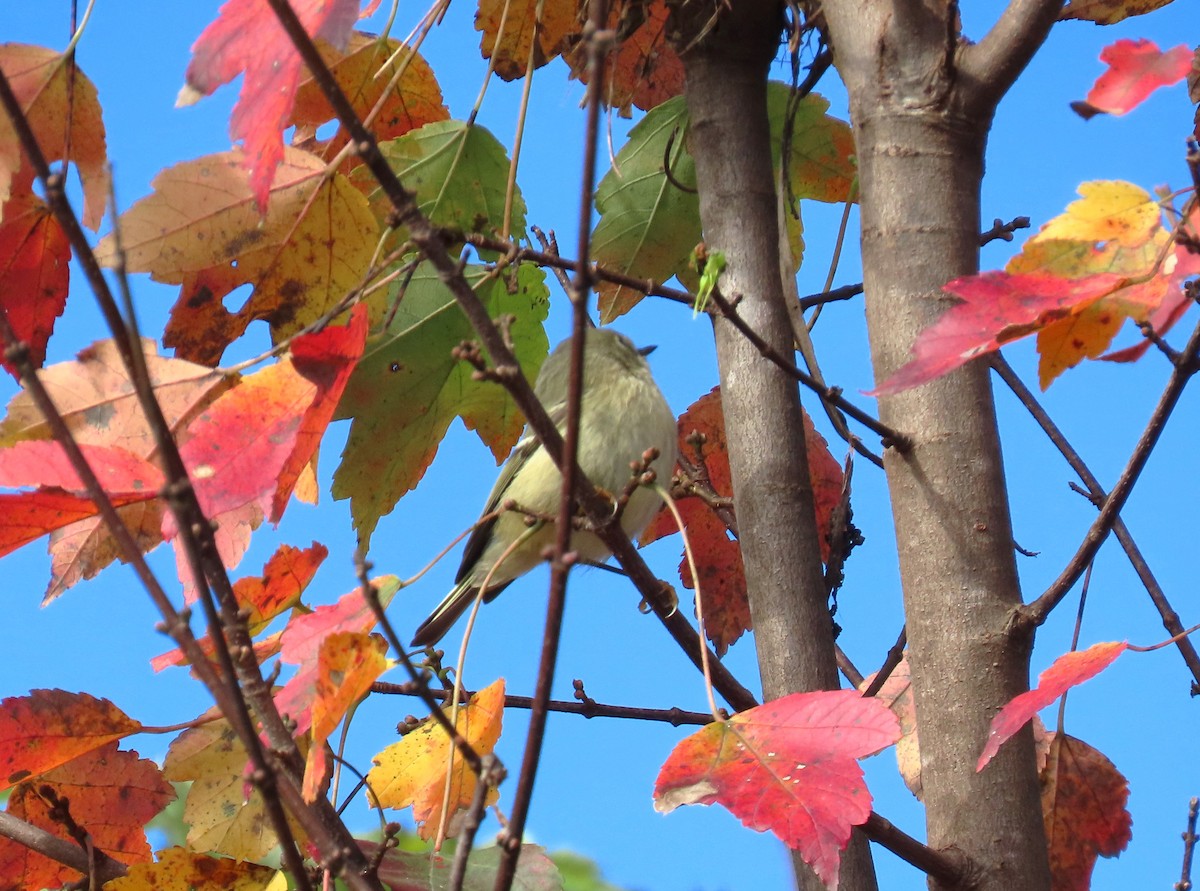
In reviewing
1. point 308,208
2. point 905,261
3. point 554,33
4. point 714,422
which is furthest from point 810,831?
point 554,33

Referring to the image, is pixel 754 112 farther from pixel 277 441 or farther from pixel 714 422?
pixel 277 441

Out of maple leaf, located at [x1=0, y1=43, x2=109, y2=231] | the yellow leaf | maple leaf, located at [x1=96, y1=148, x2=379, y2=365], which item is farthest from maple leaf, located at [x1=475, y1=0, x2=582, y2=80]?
the yellow leaf

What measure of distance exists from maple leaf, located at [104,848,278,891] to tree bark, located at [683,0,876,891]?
0.61 metres

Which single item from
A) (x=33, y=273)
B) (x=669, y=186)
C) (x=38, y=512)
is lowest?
(x=38, y=512)

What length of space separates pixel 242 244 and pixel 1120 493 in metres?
0.96

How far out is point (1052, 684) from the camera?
1.12m

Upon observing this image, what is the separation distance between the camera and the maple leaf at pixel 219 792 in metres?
1.34

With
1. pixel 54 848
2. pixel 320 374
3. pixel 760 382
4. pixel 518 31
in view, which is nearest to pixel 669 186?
pixel 518 31

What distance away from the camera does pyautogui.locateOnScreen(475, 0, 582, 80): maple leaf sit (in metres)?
1.77

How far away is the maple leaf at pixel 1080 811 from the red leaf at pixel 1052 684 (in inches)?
15.9

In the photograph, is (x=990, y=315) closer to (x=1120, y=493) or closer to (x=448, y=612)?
(x=1120, y=493)

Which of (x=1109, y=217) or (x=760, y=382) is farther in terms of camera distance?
(x=760, y=382)

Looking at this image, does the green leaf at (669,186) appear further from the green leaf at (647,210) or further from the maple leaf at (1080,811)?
the maple leaf at (1080,811)

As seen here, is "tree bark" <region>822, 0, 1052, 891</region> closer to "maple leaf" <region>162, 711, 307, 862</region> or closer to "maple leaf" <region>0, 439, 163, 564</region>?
"maple leaf" <region>162, 711, 307, 862</region>
